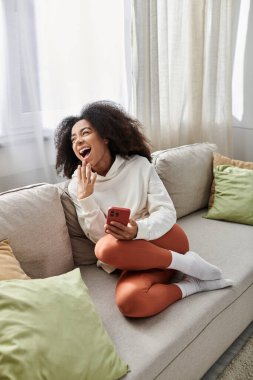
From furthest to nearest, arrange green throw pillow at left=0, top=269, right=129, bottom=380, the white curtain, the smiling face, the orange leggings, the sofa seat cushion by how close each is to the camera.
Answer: the white curtain → the smiling face → the orange leggings → the sofa seat cushion → green throw pillow at left=0, top=269, right=129, bottom=380

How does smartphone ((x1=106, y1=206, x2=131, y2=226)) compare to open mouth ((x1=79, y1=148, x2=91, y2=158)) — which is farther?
open mouth ((x1=79, y1=148, x2=91, y2=158))

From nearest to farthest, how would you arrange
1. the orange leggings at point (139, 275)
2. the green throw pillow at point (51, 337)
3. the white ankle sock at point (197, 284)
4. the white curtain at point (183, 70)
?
1. the green throw pillow at point (51, 337)
2. the orange leggings at point (139, 275)
3. the white ankle sock at point (197, 284)
4. the white curtain at point (183, 70)

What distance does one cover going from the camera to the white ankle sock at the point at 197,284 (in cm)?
147

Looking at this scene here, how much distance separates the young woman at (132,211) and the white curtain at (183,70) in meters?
0.50

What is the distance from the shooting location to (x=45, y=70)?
1.81 meters

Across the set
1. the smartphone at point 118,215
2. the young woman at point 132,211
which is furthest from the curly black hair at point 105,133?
the smartphone at point 118,215

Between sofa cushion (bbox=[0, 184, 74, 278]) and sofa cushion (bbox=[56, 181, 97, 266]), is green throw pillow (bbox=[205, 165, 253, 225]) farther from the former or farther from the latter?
sofa cushion (bbox=[0, 184, 74, 278])

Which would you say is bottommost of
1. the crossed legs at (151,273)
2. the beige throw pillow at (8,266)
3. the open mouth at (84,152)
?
the crossed legs at (151,273)

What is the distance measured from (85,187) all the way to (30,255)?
35 cm

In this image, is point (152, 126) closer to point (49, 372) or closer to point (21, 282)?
point (21, 282)

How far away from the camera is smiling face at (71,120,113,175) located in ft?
5.39

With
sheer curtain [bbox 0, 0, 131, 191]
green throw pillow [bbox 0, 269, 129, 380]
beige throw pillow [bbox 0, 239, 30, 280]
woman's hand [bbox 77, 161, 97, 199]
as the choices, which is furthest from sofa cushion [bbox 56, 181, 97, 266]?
green throw pillow [bbox 0, 269, 129, 380]

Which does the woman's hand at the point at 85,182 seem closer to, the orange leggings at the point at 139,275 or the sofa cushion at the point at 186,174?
the orange leggings at the point at 139,275

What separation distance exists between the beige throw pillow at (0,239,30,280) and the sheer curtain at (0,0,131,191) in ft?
1.68
